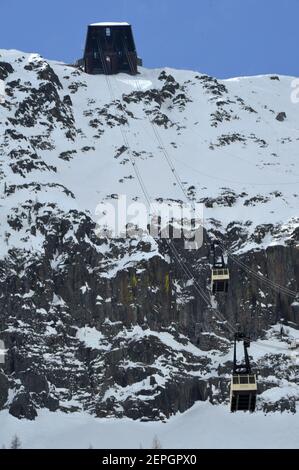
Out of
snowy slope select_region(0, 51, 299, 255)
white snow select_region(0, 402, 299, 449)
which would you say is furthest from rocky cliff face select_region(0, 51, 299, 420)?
white snow select_region(0, 402, 299, 449)

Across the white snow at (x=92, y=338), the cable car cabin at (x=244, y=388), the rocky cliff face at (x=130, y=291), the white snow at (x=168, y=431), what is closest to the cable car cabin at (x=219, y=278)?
the cable car cabin at (x=244, y=388)

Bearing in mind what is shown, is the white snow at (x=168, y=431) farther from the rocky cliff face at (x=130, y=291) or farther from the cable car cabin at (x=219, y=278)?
the cable car cabin at (x=219, y=278)

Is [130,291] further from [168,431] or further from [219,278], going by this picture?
[219,278]

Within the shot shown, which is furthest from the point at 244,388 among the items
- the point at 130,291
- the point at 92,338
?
the point at 130,291

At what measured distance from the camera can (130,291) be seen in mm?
158250

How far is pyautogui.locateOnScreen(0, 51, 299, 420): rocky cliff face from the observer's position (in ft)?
495

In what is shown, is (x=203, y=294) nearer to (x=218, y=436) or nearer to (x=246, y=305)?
(x=246, y=305)

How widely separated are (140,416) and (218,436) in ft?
33.3

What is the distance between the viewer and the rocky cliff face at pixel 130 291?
15100cm

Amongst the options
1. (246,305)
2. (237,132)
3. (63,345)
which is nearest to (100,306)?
(63,345)

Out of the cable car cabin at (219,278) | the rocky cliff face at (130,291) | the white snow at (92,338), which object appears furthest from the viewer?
the white snow at (92,338)

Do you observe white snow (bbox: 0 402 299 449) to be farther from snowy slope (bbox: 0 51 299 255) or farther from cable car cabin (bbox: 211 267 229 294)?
cable car cabin (bbox: 211 267 229 294)

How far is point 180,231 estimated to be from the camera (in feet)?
552

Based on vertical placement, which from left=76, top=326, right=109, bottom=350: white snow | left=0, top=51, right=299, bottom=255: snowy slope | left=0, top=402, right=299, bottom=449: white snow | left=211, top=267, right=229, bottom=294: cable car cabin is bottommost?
left=0, top=402, right=299, bottom=449: white snow
